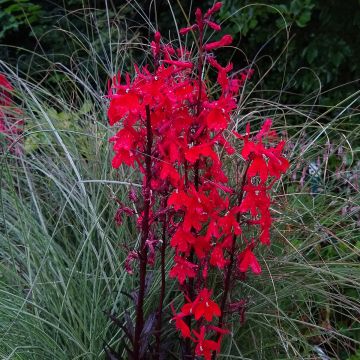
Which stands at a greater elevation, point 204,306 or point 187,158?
point 187,158

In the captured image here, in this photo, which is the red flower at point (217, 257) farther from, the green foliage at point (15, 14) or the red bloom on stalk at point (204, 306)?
the green foliage at point (15, 14)

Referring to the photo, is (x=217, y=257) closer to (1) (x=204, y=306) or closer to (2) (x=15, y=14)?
(1) (x=204, y=306)

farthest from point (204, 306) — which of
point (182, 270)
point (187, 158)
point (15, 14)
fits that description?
point (15, 14)

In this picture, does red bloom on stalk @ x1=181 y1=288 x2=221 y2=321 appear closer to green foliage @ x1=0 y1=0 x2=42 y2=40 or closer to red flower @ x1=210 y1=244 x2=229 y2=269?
red flower @ x1=210 y1=244 x2=229 y2=269

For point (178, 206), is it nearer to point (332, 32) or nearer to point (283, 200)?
point (283, 200)

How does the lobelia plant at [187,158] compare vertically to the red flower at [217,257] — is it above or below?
above

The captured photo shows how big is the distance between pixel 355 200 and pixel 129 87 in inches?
49.8

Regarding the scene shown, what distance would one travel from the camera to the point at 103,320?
223 cm

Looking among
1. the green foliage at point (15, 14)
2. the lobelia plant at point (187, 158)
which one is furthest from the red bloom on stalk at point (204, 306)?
the green foliage at point (15, 14)

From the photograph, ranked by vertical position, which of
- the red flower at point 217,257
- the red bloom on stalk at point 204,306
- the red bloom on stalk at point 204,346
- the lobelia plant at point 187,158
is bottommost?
the red bloom on stalk at point 204,346

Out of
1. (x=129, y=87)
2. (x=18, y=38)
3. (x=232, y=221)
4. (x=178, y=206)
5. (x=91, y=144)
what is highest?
(x=129, y=87)

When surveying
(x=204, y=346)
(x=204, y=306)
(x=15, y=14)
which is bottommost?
(x=15, y=14)

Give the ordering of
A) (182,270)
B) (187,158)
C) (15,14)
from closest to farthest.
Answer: (187,158) → (182,270) → (15,14)

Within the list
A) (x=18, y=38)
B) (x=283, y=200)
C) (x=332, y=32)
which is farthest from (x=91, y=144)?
(x=18, y=38)
